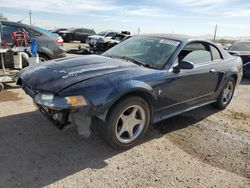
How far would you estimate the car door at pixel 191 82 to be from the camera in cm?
375

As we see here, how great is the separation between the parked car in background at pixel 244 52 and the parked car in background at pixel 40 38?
6124mm

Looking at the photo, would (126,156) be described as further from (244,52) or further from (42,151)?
(244,52)

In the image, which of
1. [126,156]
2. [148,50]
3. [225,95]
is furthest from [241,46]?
[126,156]

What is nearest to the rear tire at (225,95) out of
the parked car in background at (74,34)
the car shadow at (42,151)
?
the car shadow at (42,151)

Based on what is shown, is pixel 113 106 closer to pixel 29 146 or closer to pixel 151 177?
pixel 151 177

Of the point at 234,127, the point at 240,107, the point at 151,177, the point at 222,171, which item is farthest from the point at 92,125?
the point at 240,107

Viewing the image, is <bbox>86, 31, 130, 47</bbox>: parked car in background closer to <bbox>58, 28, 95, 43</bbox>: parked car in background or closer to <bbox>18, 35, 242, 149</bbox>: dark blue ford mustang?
<bbox>58, 28, 95, 43</bbox>: parked car in background

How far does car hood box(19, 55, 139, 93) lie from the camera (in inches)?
116

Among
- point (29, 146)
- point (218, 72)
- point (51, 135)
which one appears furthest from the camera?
point (218, 72)

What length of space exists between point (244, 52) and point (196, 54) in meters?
5.84

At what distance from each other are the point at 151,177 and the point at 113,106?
95 cm

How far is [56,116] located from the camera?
3.06m

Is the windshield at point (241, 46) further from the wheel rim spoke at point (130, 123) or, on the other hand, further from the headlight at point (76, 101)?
the headlight at point (76, 101)

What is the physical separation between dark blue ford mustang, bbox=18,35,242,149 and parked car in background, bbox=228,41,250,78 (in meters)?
4.65
